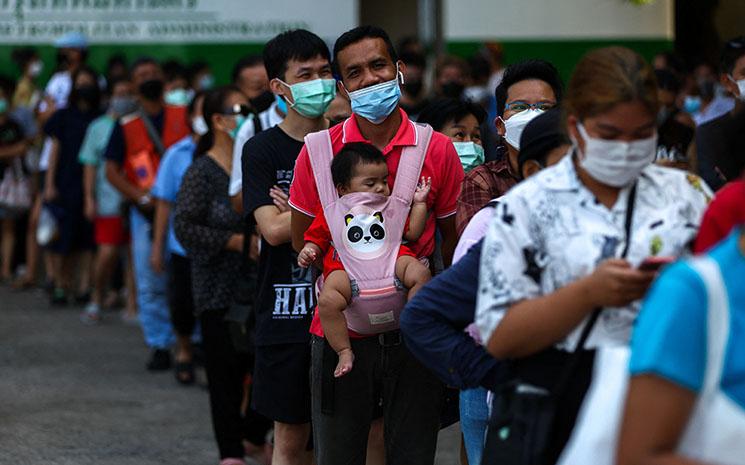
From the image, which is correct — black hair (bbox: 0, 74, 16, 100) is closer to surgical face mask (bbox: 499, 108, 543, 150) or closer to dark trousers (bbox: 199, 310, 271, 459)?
dark trousers (bbox: 199, 310, 271, 459)

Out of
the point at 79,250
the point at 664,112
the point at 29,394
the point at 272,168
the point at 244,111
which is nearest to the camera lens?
the point at 272,168

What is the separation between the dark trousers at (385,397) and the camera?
4852mm

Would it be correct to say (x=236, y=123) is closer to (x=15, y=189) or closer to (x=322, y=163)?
(x=322, y=163)

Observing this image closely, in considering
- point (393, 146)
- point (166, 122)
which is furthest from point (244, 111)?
point (166, 122)

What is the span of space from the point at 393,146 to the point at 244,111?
8.39 feet

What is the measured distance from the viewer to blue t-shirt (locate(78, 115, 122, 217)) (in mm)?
12008

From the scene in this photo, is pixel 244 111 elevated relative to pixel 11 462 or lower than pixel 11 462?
elevated

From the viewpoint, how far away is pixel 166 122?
1117 cm

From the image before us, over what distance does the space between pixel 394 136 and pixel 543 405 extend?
200cm

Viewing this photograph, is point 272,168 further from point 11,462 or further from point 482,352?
point 11,462

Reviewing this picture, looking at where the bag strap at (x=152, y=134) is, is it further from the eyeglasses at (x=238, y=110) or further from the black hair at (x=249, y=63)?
the eyeglasses at (x=238, y=110)

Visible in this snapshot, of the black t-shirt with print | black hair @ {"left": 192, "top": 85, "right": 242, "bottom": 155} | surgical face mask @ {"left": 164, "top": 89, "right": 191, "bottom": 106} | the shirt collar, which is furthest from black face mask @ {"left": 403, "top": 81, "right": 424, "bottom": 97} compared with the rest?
the shirt collar

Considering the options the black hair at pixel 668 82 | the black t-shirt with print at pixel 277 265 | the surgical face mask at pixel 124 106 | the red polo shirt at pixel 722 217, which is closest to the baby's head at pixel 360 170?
the black t-shirt with print at pixel 277 265

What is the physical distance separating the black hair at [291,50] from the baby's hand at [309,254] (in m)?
1.15
